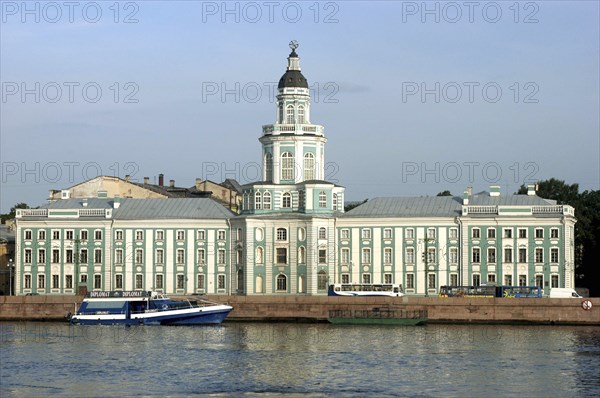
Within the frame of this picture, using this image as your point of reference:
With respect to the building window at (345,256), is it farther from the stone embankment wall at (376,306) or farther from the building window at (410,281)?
the stone embankment wall at (376,306)

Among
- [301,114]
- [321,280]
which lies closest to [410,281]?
[321,280]

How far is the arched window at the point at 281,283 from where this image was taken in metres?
103

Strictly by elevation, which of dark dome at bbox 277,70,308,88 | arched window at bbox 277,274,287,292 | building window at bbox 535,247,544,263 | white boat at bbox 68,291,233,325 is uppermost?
dark dome at bbox 277,70,308,88

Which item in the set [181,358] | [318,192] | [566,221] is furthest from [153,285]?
[181,358]

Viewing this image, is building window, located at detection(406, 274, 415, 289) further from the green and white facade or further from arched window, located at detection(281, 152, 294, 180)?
arched window, located at detection(281, 152, 294, 180)

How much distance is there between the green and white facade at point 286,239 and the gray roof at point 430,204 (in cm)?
9

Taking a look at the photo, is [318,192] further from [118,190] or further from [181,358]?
[181,358]

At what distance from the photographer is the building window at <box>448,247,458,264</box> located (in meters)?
101

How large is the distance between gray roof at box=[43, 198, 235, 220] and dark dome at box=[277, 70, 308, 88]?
33.2 ft

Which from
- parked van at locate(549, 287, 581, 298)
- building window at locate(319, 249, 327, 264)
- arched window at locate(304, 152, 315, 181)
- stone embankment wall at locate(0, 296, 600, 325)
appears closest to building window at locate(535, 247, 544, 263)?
parked van at locate(549, 287, 581, 298)

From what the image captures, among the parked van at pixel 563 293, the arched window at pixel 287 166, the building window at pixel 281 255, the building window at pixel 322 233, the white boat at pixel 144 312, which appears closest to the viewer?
the white boat at pixel 144 312

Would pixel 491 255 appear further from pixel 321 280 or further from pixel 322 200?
pixel 322 200

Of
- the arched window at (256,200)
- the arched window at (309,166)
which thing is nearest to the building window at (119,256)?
the arched window at (256,200)

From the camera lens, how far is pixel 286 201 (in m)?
104
